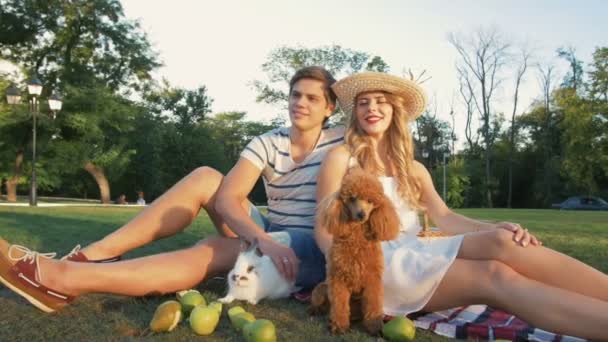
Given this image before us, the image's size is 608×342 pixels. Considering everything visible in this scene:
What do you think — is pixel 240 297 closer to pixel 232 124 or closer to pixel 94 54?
pixel 94 54

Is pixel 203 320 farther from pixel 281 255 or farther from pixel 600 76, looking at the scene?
pixel 600 76

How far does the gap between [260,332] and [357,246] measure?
24.8 inches

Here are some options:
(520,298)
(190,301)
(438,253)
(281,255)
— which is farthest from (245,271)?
(520,298)

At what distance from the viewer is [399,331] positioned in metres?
2.53

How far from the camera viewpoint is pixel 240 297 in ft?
11.0

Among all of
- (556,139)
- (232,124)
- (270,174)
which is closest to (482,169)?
(556,139)

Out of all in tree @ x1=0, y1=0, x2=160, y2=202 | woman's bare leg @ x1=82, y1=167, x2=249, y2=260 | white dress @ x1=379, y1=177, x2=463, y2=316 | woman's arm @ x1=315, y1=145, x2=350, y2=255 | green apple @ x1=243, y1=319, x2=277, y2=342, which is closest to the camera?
green apple @ x1=243, y1=319, x2=277, y2=342

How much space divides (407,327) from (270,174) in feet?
5.64

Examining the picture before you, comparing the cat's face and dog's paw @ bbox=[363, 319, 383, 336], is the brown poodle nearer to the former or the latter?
dog's paw @ bbox=[363, 319, 383, 336]

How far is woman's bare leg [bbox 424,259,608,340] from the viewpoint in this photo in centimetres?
241

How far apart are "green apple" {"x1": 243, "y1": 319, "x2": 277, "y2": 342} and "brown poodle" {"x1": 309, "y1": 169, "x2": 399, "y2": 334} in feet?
1.22

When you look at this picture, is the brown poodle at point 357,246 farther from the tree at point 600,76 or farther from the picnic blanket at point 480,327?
the tree at point 600,76

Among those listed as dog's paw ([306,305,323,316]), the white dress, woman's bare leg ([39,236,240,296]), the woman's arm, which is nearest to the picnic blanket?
the white dress

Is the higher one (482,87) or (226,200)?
(482,87)
